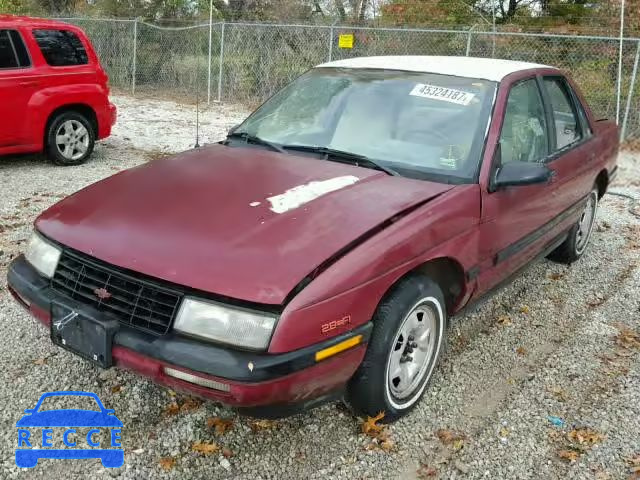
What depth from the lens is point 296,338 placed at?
233 cm

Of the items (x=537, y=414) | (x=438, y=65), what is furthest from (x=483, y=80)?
(x=537, y=414)

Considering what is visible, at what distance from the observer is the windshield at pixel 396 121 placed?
11.1 feet

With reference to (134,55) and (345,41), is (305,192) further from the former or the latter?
(134,55)

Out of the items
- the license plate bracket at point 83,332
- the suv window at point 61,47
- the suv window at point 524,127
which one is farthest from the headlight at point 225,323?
the suv window at point 61,47

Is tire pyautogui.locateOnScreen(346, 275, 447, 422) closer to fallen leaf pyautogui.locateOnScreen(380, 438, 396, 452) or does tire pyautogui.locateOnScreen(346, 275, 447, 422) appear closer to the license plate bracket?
fallen leaf pyautogui.locateOnScreen(380, 438, 396, 452)

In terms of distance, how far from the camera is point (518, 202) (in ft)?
11.9

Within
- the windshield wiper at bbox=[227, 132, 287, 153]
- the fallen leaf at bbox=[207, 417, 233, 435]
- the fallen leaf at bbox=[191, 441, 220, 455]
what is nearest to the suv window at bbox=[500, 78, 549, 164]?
the windshield wiper at bbox=[227, 132, 287, 153]

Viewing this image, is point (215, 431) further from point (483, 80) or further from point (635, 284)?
point (635, 284)

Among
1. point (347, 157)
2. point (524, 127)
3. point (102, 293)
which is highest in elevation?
point (524, 127)

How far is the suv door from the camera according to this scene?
7078 mm

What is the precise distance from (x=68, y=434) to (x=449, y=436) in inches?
70.0

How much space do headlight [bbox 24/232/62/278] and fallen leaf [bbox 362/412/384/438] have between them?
62.9 inches

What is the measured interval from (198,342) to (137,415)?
871 mm

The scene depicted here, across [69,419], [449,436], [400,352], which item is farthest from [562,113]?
[69,419]
